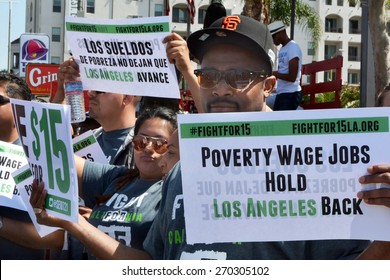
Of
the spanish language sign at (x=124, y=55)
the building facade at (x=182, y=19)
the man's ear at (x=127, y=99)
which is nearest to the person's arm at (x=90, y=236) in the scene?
the spanish language sign at (x=124, y=55)

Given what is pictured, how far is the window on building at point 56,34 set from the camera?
75125mm

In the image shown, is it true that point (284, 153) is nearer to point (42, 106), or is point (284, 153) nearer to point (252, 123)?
point (252, 123)

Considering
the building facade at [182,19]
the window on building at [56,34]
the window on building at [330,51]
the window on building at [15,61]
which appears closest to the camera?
the window on building at [15,61]

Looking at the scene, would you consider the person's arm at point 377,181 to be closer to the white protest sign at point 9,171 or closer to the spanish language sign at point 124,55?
the spanish language sign at point 124,55

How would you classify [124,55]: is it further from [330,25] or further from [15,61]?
[330,25]

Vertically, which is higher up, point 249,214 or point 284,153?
point 284,153

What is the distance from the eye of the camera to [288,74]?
8.98m

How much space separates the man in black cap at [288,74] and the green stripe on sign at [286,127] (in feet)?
20.5

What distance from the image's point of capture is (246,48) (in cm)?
320

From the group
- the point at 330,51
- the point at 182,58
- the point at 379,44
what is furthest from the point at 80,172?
the point at 330,51

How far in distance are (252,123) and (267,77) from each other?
1.84ft

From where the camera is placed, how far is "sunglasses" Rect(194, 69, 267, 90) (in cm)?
314

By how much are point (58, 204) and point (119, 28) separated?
163 centimetres
